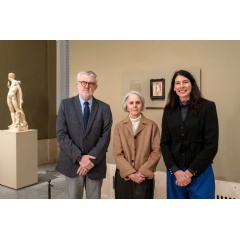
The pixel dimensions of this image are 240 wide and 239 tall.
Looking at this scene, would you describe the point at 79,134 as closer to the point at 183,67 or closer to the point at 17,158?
the point at 183,67

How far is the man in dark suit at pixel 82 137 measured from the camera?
2094 mm

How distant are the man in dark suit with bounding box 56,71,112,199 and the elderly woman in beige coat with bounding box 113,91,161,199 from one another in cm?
14

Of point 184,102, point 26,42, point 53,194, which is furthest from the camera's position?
point 26,42

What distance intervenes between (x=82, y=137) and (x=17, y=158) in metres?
2.11

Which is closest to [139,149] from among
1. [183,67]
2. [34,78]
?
[183,67]

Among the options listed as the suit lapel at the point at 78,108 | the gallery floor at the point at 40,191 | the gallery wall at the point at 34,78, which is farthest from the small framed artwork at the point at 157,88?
the gallery wall at the point at 34,78

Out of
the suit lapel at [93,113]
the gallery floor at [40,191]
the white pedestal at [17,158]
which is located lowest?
the gallery floor at [40,191]

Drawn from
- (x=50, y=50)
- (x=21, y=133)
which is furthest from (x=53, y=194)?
(x=50, y=50)

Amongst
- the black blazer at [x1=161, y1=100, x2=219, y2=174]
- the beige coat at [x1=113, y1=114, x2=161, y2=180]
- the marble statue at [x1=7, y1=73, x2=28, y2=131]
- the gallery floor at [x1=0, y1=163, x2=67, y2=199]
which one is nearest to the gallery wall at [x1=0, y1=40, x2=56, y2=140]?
the marble statue at [x1=7, y1=73, x2=28, y2=131]

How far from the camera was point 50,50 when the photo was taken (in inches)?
215

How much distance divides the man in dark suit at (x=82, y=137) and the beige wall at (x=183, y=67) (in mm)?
812

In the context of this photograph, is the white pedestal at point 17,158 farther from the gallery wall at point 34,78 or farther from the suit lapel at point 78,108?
the suit lapel at point 78,108

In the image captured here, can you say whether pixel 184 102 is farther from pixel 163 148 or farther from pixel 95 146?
pixel 95 146

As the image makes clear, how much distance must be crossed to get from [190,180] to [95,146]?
75 centimetres
